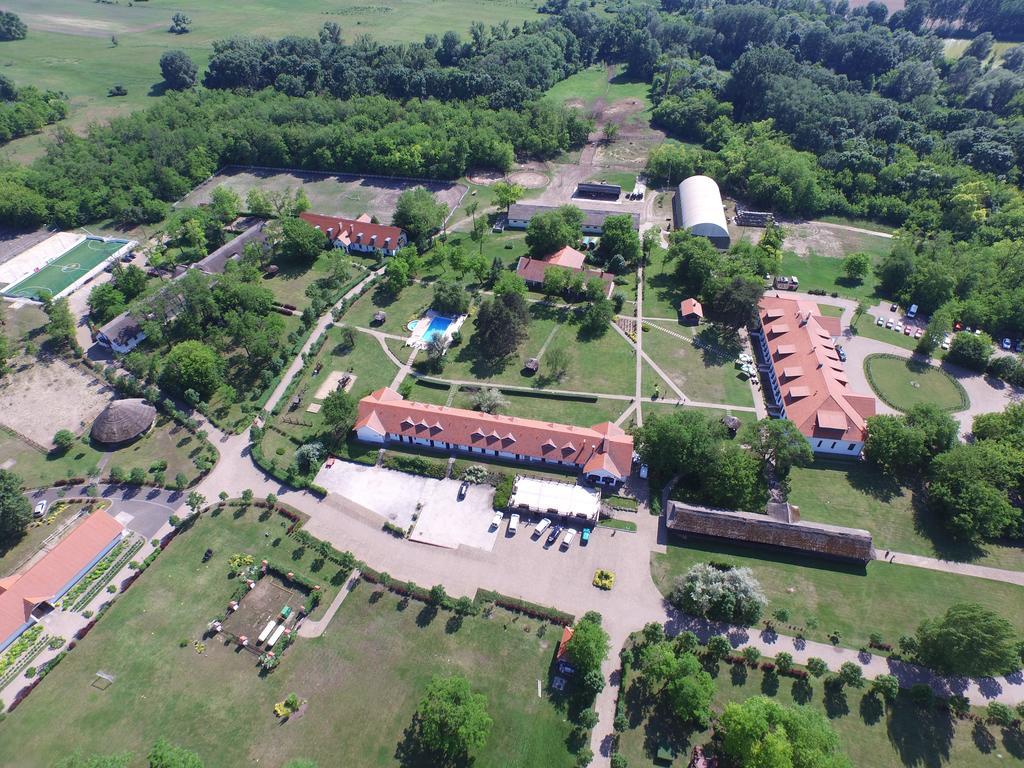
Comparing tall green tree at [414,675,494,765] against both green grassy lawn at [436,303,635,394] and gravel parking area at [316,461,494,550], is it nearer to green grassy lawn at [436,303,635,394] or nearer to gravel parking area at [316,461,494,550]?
gravel parking area at [316,461,494,550]

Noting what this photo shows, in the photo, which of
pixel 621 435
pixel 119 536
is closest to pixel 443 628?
pixel 621 435

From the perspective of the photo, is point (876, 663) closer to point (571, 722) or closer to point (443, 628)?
point (571, 722)

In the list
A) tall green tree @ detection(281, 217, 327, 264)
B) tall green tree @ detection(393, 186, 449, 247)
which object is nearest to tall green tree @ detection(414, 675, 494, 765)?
tall green tree @ detection(281, 217, 327, 264)

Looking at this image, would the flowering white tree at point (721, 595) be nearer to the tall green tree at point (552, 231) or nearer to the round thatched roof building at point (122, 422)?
the tall green tree at point (552, 231)

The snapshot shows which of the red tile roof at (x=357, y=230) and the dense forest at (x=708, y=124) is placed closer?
the red tile roof at (x=357, y=230)

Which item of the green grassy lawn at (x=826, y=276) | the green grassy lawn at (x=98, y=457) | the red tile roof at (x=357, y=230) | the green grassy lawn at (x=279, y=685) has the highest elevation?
the red tile roof at (x=357, y=230)

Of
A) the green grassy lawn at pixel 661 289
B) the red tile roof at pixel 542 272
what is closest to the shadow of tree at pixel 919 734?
the green grassy lawn at pixel 661 289
